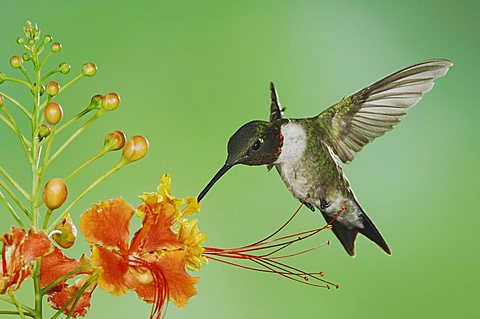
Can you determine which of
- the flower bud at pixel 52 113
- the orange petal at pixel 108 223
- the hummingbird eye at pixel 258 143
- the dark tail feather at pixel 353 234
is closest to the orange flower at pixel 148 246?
the orange petal at pixel 108 223

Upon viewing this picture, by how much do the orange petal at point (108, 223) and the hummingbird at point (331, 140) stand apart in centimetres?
77

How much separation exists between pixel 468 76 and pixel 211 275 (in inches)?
32.2

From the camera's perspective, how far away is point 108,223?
76 cm

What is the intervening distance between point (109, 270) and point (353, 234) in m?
1.01

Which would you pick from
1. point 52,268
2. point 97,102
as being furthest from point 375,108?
point 52,268

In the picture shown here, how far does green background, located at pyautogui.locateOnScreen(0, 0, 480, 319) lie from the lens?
5.32 feet

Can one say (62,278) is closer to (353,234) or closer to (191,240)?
(191,240)

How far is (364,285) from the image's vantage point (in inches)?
66.3

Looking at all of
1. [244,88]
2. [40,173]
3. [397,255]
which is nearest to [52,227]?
[40,173]

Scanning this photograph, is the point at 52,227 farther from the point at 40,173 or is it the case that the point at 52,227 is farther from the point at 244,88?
the point at 244,88

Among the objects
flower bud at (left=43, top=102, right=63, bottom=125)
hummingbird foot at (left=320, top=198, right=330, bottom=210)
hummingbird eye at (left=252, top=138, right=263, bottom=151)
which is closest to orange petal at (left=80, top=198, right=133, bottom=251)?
flower bud at (left=43, top=102, right=63, bottom=125)

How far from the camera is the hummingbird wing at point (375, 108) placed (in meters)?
1.52

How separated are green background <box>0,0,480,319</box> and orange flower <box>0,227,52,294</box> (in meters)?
0.88

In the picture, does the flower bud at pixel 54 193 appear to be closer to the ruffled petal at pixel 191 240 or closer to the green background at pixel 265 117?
the ruffled petal at pixel 191 240
